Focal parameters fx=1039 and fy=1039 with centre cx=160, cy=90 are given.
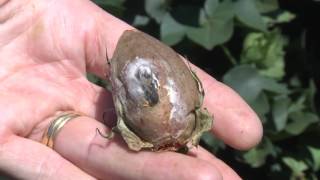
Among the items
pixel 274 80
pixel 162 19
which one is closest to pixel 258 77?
pixel 274 80

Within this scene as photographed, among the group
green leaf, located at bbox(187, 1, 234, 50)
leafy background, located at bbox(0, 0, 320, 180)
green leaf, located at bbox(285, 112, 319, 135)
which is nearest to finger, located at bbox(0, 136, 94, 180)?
leafy background, located at bbox(0, 0, 320, 180)

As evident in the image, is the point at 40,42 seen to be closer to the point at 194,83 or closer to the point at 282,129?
the point at 194,83

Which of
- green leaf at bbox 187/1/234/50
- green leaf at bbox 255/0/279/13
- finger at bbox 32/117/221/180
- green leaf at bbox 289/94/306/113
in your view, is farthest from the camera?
green leaf at bbox 289/94/306/113

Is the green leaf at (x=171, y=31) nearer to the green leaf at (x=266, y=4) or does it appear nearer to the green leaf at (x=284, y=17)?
the green leaf at (x=266, y=4)

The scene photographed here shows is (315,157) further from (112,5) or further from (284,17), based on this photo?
(112,5)

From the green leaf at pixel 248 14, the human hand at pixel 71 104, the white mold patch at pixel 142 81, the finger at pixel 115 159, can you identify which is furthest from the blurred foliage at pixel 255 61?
the finger at pixel 115 159

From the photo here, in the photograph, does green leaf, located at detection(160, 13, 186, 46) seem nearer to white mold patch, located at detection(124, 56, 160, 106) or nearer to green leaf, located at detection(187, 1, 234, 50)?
green leaf, located at detection(187, 1, 234, 50)

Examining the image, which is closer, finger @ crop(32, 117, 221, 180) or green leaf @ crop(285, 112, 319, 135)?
finger @ crop(32, 117, 221, 180)
